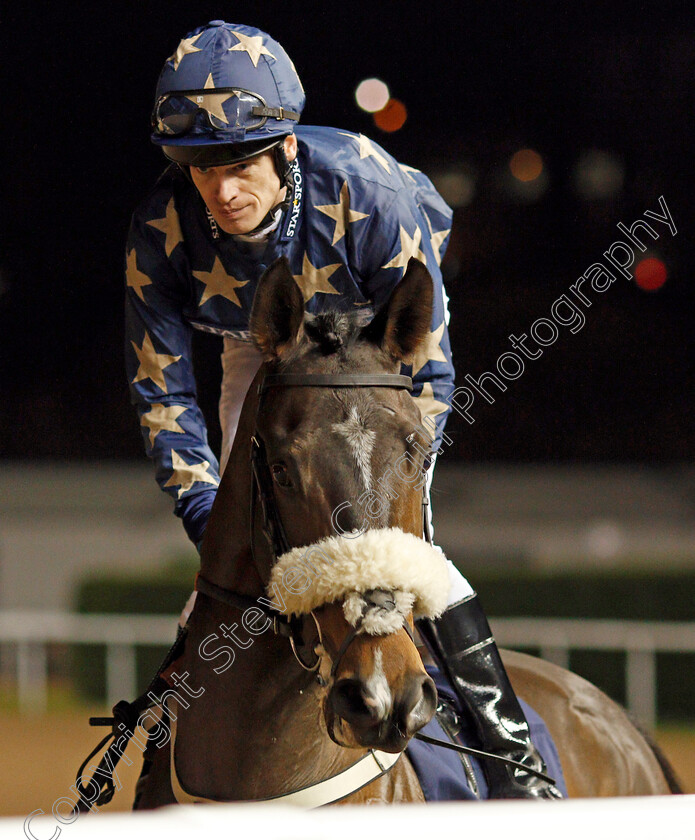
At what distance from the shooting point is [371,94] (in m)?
7.20

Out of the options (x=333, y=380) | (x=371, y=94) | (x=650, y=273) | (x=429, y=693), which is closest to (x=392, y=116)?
(x=371, y=94)

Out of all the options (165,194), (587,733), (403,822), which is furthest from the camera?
(587,733)

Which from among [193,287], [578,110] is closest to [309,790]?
[193,287]

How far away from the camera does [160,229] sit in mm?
1962

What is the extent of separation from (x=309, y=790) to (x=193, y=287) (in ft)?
3.48

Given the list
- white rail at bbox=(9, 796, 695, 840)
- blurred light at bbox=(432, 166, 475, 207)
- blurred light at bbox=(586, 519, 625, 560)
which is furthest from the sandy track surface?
blurred light at bbox=(432, 166, 475, 207)

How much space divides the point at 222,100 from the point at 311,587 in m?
0.97

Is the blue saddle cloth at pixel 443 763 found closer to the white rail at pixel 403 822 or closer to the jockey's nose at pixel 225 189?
the white rail at pixel 403 822

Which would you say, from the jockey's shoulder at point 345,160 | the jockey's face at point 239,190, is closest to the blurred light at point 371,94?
the jockey's shoulder at point 345,160

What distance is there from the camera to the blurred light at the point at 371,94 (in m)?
6.98

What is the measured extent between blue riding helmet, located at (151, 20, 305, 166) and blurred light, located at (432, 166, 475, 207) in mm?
7491

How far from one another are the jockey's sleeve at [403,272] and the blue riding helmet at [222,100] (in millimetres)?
269

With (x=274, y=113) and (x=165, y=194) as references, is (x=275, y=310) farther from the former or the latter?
(x=165, y=194)

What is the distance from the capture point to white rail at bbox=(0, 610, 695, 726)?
6852 millimetres
